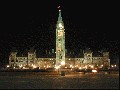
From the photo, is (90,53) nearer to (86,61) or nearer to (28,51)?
(86,61)

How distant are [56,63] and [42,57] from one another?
39.0 feet

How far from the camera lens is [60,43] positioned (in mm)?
182500

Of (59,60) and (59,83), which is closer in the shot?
(59,83)

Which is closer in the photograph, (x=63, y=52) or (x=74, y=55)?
(x=63, y=52)

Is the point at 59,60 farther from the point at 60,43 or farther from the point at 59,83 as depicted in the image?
the point at 59,83

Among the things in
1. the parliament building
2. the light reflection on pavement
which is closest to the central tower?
the parliament building

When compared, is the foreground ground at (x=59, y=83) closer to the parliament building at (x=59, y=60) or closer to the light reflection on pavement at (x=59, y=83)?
the light reflection on pavement at (x=59, y=83)

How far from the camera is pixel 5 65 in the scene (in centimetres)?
18788

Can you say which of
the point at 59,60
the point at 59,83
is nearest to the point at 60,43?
the point at 59,60

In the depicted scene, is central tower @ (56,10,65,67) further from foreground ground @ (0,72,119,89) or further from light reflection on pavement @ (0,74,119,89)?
light reflection on pavement @ (0,74,119,89)

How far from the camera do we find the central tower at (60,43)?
598 feet

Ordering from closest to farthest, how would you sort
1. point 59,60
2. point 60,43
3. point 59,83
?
point 59,83 → point 60,43 → point 59,60

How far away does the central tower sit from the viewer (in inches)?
7181

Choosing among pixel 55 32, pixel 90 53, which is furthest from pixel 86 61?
pixel 55 32
